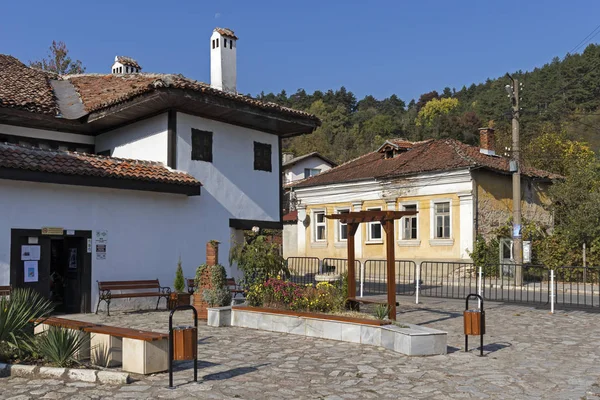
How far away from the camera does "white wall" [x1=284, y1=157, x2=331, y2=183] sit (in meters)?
54.8

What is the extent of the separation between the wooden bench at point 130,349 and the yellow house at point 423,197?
755 inches

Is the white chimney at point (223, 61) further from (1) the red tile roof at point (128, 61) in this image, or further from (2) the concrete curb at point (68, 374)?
(2) the concrete curb at point (68, 374)

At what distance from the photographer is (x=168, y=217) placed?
16703 millimetres

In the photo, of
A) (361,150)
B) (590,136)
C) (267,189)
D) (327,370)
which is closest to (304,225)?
(267,189)

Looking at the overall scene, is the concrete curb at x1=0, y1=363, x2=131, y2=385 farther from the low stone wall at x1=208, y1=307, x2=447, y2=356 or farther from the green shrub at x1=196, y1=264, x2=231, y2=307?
the green shrub at x1=196, y1=264, x2=231, y2=307

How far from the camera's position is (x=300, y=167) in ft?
182

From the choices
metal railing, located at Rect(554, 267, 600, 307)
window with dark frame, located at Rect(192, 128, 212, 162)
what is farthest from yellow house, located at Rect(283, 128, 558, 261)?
window with dark frame, located at Rect(192, 128, 212, 162)

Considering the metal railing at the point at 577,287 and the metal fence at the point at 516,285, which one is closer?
the metal railing at the point at 577,287

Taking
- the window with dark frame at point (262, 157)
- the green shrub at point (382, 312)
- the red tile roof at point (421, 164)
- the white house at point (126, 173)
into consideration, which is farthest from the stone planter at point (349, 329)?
the red tile roof at point (421, 164)

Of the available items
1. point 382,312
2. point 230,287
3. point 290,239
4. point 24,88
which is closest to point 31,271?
point 230,287

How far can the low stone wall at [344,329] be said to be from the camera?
936 centimetres

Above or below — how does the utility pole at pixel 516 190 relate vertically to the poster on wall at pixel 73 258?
above

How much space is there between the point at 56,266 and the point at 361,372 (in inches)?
403

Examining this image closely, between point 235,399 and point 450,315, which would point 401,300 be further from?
point 235,399
